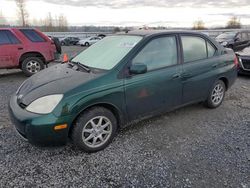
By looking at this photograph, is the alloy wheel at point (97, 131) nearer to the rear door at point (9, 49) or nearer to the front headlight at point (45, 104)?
the front headlight at point (45, 104)

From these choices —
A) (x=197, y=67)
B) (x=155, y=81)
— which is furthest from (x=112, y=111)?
(x=197, y=67)

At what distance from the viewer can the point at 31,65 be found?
7195mm

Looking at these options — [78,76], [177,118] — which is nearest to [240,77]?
[177,118]

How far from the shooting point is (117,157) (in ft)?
9.28

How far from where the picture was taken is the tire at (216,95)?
422cm

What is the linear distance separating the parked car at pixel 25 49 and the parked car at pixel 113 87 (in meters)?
4.06

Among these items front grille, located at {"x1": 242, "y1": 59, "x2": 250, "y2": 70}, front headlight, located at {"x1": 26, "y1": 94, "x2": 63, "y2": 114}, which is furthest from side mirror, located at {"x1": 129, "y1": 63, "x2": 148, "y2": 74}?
front grille, located at {"x1": 242, "y1": 59, "x2": 250, "y2": 70}

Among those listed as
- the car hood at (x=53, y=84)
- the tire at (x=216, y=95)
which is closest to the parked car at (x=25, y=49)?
the car hood at (x=53, y=84)

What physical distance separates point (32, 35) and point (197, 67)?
586 centimetres

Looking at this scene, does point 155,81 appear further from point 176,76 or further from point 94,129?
point 94,129

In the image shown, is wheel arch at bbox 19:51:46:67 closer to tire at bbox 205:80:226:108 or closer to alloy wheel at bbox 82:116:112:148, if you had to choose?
alloy wheel at bbox 82:116:112:148

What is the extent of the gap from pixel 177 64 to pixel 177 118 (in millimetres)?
1097

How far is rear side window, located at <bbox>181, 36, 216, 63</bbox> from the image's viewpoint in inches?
144

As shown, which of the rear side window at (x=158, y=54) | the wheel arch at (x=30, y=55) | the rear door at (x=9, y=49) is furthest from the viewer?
the wheel arch at (x=30, y=55)
